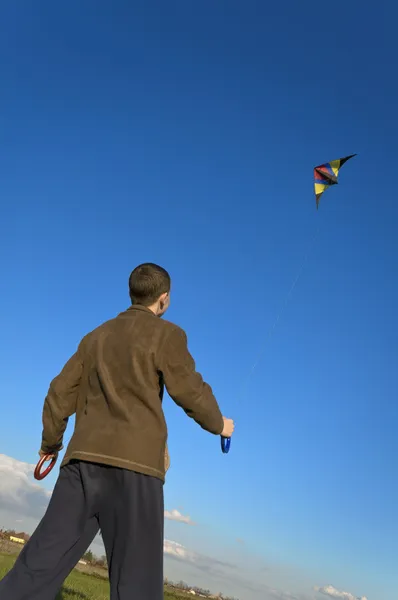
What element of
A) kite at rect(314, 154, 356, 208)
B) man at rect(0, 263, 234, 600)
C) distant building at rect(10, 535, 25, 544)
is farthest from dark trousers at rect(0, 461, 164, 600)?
distant building at rect(10, 535, 25, 544)

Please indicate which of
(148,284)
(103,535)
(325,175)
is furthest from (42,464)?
(325,175)

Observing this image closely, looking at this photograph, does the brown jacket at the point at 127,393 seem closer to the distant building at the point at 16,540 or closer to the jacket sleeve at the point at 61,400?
the jacket sleeve at the point at 61,400

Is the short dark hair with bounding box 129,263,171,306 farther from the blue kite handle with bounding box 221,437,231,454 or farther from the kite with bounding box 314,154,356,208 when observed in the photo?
the kite with bounding box 314,154,356,208

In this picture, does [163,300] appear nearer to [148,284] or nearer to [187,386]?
[148,284]

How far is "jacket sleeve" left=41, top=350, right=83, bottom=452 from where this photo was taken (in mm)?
4262

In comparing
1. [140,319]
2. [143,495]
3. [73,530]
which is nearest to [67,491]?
[73,530]

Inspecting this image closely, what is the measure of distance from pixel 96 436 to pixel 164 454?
47 centimetres

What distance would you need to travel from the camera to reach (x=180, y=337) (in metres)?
4.18

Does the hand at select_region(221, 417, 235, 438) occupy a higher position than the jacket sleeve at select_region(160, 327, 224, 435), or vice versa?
the jacket sleeve at select_region(160, 327, 224, 435)

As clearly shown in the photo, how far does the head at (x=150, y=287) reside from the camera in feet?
14.3

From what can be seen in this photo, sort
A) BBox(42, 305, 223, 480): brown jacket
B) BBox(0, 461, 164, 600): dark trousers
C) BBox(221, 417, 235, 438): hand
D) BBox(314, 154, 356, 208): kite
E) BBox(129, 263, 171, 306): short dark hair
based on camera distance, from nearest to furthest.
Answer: BBox(0, 461, 164, 600): dark trousers, BBox(42, 305, 223, 480): brown jacket, BBox(221, 417, 235, 438): hand, BBox(129, 263, 171, 306): short dark hair, BBox(314, 154, 356, 208): kite

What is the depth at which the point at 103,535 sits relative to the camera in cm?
380

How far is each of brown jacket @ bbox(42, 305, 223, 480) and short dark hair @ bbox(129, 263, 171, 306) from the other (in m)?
0.08

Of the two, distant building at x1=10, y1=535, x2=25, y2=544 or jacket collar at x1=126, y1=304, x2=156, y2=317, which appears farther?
distant building at x1=10, y1=535, x2=25, y2=544
